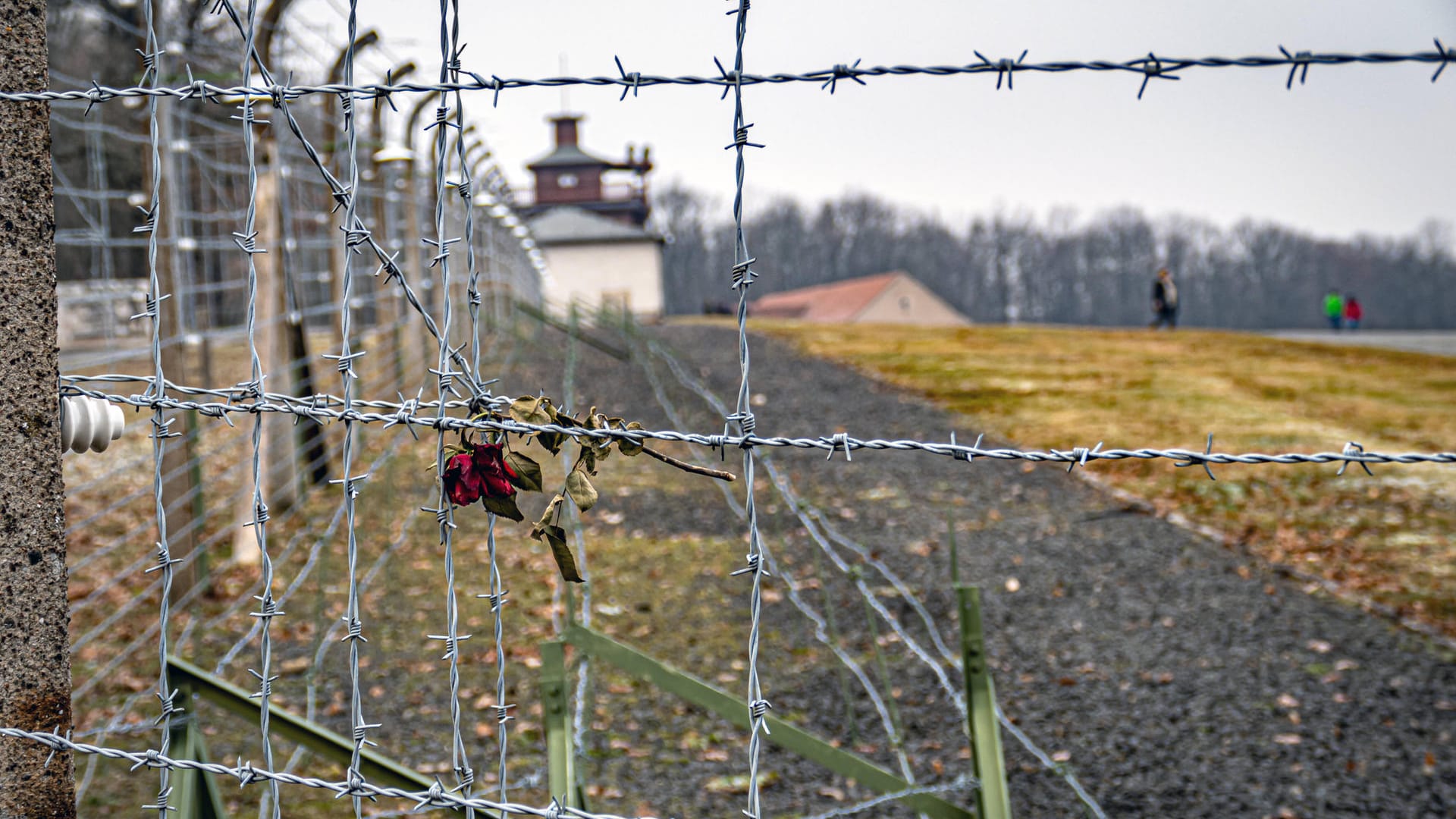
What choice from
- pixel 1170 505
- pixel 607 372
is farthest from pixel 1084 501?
pixel 607 372

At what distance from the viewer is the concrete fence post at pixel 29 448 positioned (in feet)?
4.66

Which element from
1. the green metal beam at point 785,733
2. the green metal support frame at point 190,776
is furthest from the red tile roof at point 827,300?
the green metal support frame at point 190,776

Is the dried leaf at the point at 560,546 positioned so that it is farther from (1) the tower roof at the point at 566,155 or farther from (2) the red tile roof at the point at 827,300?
(2) the red tile roof at the point at 827,300

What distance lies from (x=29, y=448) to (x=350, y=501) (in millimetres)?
495

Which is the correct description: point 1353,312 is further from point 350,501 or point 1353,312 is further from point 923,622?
point 350,501

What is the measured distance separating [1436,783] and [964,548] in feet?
11.0

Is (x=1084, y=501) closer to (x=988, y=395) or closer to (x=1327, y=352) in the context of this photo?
(x=988, y=395)

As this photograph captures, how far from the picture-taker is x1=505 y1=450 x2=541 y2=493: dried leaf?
4.53 feet

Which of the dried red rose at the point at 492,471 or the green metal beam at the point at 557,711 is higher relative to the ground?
the dried red rose at the point at 492,471

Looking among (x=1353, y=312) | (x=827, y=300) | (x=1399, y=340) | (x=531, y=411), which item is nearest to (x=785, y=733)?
(x=531, y=411)

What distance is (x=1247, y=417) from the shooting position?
12.3 meters

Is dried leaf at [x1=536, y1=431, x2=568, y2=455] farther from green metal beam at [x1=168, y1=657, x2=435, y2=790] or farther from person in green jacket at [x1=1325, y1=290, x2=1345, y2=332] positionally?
person in green jacket at [x1=1325, y1=290, x2=1345, y2=332]

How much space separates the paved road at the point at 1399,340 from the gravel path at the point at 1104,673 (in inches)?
679

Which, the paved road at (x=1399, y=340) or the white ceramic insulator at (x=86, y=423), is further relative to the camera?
the paved road at (x=1399, y=340)
